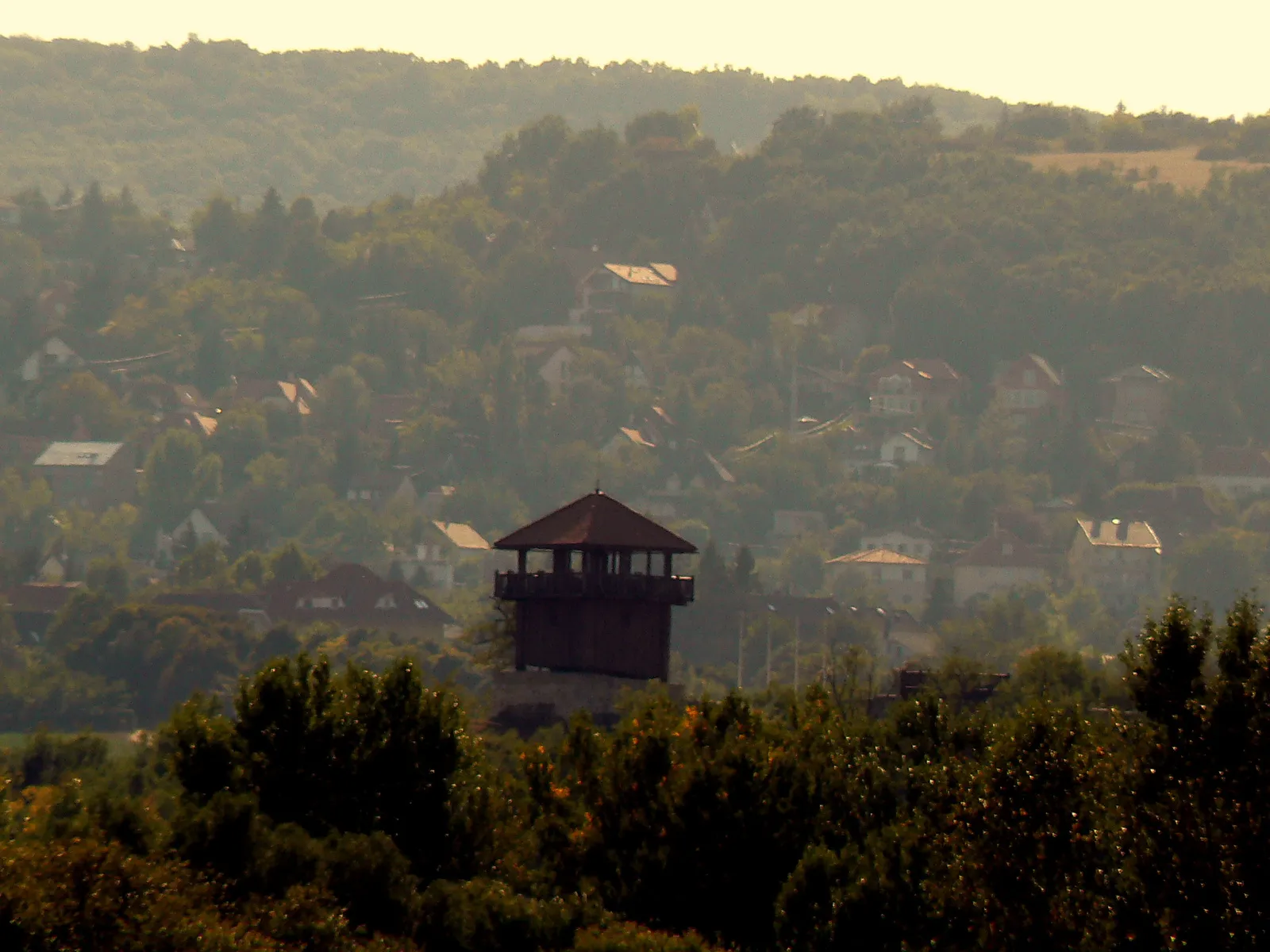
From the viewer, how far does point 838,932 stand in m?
60.7

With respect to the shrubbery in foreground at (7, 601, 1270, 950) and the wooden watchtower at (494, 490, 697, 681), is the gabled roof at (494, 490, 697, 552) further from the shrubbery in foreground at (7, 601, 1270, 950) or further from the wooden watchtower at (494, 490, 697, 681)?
the shrubbery in foreground at (7, 601, 1270, 950)

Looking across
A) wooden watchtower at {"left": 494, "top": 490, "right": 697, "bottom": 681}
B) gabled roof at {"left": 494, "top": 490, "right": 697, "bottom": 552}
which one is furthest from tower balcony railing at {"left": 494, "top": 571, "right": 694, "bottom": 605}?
gabled roof at {"left": 494, "top": 490, "right": 697, "bottom": 552}

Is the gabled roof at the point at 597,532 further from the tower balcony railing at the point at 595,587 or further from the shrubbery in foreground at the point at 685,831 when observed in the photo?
the shrubbery in foreground at the point at 685,831

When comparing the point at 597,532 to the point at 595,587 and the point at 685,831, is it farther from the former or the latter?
the point at 685,831

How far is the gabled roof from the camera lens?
114 metres

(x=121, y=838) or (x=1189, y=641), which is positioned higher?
(x=1189, y=641)

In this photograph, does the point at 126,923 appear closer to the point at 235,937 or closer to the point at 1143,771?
the point at 235,937

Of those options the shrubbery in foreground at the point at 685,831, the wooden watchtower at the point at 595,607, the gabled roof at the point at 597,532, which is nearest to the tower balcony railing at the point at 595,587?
the wooden watchtower at the point at 595,607

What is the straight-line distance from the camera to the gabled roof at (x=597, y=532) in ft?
375

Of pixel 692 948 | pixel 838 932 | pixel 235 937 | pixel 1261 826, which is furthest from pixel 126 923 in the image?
pixel 1261 826

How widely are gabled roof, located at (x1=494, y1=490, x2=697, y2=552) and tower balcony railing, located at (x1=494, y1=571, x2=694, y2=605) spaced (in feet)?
3.72

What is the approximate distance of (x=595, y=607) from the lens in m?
114

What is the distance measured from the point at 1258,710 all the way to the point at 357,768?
20975 mm

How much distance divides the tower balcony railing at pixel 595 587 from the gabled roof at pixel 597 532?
1133mm
